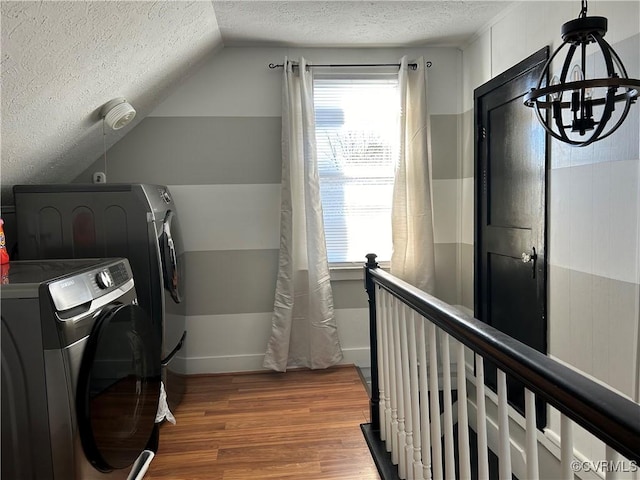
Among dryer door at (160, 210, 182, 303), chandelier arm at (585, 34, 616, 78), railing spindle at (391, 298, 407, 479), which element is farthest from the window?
chandelier arm at (585, 34, 616, 78)

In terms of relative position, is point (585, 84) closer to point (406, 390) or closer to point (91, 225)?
point (406, 390)

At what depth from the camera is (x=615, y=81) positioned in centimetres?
144

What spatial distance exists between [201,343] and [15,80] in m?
2.26

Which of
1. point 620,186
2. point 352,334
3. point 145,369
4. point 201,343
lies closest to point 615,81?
point 620,186

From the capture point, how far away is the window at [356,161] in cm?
344

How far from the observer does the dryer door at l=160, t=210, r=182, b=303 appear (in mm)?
2531

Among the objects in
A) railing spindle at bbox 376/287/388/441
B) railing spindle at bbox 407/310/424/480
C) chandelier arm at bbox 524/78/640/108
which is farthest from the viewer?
railing spindle at bbox 376/287/388/441

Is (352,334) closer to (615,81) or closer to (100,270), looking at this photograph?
(100,270)

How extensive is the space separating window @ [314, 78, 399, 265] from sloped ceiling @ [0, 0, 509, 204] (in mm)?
351

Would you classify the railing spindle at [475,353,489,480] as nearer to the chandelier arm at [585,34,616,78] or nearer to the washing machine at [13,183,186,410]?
the chandelier arm at [585,34,616,78]

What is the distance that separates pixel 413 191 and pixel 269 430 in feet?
6.08

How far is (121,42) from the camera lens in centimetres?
199

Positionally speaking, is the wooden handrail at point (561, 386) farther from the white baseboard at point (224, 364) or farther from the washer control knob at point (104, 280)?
the white baseboard at point (224, 364)

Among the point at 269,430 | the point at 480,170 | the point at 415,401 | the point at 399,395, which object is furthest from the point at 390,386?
the point at 480,170
